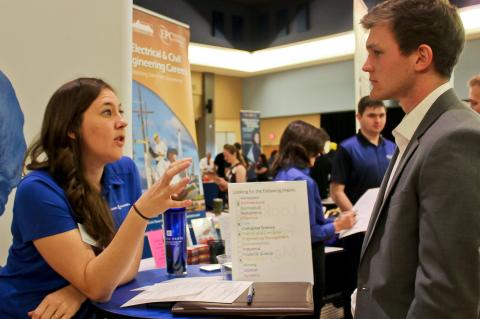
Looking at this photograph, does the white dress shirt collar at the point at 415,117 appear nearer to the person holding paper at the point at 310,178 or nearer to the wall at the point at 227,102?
the person holding paper at the point at 310,178

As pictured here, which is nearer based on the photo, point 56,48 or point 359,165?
point 56,48

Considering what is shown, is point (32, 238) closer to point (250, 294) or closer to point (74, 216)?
point (74, 216)

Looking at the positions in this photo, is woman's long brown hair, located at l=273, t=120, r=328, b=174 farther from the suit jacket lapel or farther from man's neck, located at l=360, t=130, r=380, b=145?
the suit jacket lapel

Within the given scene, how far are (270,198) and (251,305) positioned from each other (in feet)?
1.38

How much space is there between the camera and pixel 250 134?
32.1 ft

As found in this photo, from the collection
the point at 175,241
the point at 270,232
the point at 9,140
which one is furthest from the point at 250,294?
the point at 9,140

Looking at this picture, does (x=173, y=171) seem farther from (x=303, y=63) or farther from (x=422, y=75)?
(x=303, y=63)

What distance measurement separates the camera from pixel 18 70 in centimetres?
179

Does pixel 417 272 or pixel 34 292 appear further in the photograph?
pixel 34 292

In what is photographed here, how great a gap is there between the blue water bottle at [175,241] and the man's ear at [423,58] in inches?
36.4

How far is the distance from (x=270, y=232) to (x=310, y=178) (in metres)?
1.15

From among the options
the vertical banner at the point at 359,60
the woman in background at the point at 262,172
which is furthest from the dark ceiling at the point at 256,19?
the vertical banner at the point at 359,60

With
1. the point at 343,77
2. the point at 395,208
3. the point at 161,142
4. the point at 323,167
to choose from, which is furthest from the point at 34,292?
the point at 343,77

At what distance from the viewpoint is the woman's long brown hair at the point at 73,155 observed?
1.42m
